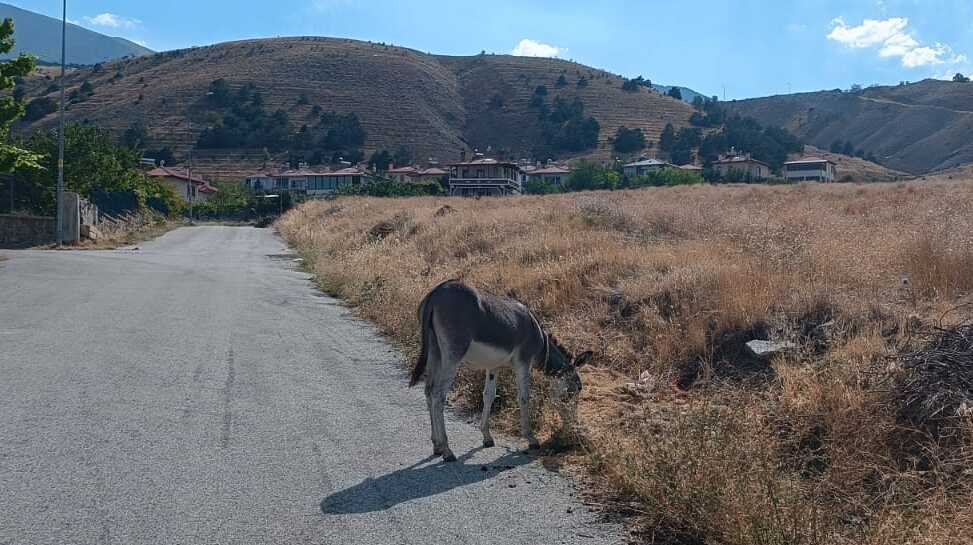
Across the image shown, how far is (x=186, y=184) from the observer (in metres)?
91.9

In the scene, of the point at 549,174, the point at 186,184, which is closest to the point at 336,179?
the point at 186,184

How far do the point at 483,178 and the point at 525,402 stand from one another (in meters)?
78.3

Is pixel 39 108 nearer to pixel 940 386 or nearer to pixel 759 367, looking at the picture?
pixel 759 367

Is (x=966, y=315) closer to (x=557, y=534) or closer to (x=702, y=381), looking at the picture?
(x=702, y=381)

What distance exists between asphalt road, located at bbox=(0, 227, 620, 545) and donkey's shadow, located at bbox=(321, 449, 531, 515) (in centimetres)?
2

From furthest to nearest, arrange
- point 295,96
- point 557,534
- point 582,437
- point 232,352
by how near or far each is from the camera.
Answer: point 295,96, point 232,352, point 582,437, point 557,534

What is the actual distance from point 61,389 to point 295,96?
381 feet

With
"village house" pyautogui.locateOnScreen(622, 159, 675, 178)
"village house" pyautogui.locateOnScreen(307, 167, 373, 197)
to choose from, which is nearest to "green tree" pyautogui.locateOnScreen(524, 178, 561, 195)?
"village house" pyautogui.locateOnScreen(622, 159, 675, 178)

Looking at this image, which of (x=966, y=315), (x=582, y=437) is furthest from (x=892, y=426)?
(x=966, y=315)

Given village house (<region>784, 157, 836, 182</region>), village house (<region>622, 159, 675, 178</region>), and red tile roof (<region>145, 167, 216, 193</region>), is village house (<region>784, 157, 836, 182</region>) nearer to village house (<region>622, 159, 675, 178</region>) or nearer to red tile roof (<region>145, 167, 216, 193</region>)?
village house (<region>622, 159, 675, 178</region>)

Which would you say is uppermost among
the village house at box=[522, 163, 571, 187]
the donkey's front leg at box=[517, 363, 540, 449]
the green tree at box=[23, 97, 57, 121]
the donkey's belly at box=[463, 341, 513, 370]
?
the green tree at box=[23, 97, 57, 121]

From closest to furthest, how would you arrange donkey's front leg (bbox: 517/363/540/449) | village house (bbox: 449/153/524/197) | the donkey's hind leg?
1. the donkey's hind leg
2. donkey's front leg (bbox: 517/363/540/449)
3. village house (bbox: 449/153/524/197)

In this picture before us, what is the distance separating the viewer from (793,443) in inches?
270

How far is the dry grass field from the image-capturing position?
549 cm
